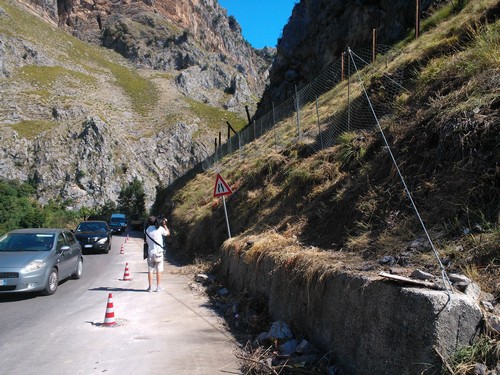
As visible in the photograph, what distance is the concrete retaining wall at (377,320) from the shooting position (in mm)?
3201

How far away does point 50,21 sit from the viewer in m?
123

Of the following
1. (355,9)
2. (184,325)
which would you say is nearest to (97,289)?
(184,325)

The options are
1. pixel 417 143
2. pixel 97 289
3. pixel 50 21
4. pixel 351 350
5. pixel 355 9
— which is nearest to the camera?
pixel 351 350

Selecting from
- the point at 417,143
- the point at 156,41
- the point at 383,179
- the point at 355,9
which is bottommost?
the point at 383,179

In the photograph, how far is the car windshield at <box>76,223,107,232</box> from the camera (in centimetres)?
2011

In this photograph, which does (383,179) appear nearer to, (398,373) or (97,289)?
(398,373)

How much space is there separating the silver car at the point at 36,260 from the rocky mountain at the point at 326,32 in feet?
49.7

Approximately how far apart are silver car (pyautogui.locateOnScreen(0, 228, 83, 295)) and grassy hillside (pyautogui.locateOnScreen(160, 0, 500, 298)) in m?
4.14

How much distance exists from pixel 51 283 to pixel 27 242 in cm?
133

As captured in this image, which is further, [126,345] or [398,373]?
[126,345]

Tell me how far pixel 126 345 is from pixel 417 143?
4.99 m

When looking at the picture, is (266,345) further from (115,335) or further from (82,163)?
(82,163)

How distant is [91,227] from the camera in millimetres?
20516

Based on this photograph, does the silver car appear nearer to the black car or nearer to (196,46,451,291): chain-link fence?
(196,46,451,291): chain-link fence
